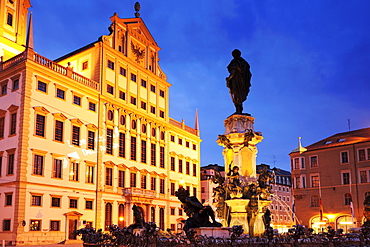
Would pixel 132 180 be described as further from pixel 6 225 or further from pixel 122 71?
pixel 6 225

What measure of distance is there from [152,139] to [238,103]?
4074 cm

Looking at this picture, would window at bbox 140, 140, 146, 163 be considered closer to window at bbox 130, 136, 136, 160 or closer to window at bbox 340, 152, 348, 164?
window at bbox 130, 136, 136, 160

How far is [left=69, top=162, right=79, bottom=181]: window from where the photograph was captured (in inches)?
1746

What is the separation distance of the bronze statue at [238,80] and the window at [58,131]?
2898cm

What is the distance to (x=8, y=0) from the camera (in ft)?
174

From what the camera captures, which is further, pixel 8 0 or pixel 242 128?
pixel 8 0

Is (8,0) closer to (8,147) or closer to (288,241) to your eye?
(8,147)

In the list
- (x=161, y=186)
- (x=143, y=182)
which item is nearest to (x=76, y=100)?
(x=143, y=182)

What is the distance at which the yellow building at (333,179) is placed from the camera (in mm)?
59250

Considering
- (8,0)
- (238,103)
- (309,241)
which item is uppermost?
(8,0)

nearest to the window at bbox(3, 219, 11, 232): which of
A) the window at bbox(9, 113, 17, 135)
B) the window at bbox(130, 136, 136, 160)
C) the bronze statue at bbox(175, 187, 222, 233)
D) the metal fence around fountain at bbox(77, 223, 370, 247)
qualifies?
the window at bbox(9, 113, 17, 135)

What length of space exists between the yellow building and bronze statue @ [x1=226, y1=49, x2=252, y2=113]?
43.9 metres

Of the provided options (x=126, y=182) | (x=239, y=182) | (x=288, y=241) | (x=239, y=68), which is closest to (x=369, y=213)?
(x=239, y=182)

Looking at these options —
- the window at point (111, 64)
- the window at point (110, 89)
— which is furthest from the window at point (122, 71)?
the window at point (110, 89)
